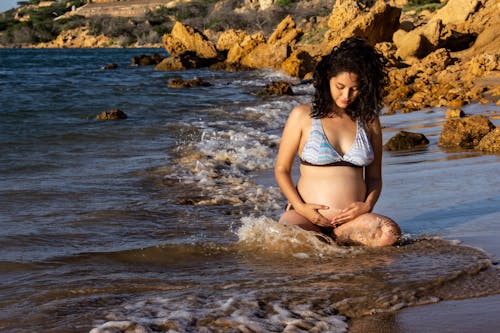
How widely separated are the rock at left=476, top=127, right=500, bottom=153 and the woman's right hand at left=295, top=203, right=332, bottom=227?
3508 mm

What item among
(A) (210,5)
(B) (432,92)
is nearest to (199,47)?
(B) (432,92)

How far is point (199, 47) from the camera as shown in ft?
135

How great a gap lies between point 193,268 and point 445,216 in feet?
6.29

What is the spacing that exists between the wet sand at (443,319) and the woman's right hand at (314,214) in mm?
1304

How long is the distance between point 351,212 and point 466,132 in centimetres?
397

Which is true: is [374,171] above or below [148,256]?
above

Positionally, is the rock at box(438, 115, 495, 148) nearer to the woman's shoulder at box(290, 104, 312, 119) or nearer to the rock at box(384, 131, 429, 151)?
the rock at box(384, 131, 429, 151)

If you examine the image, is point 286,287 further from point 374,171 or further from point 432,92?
point 432,92

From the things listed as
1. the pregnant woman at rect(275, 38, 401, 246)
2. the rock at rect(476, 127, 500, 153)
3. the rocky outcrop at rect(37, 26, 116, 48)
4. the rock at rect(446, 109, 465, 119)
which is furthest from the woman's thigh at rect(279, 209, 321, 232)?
the rocky outcrop at rect(37, 26, 116, 48)

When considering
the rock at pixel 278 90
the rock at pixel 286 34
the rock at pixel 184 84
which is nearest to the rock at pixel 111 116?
the rock at pixel 278 90

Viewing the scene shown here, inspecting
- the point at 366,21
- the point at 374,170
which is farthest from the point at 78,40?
the point at 374,170

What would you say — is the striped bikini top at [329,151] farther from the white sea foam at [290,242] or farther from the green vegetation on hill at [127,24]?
the green vegetation on hill at [127,24]

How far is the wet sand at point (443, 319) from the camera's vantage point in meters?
2.90

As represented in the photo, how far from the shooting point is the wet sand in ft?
9.50
